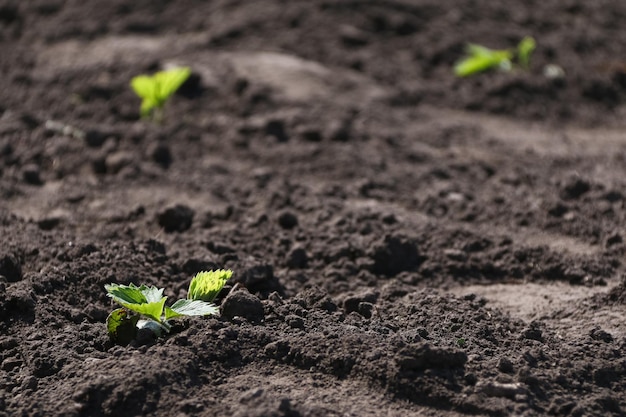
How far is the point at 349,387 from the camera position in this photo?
2523mm

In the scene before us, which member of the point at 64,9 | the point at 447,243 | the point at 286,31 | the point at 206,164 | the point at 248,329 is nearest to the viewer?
the point at 248,329

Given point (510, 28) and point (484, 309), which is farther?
point (510, 28)

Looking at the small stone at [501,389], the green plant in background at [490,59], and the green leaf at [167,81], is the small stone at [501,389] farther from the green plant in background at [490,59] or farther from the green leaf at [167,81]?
the green plant in background at [490,59]

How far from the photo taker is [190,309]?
2691mm

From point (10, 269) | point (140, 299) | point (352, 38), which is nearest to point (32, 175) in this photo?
point (10, 269)

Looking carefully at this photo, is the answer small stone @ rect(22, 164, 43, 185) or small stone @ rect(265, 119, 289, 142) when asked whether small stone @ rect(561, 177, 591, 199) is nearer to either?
small stone @ rect(265, 119, 289, 142)

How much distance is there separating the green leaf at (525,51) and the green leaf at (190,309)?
9.19ft

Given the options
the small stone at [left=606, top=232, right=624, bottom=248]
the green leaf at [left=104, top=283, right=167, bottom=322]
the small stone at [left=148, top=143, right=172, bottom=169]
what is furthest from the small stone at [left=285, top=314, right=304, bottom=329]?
the small stone at [left=148, top=143, right=172, bottom=169]

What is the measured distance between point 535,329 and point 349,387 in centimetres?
63

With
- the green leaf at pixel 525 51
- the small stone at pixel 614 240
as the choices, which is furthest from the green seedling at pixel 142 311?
the green leaf at pixel 525 51

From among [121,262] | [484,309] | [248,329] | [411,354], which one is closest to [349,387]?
[411,354]

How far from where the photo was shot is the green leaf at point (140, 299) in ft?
8.69

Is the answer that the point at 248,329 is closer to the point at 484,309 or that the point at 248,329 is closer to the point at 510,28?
the point at 484,309

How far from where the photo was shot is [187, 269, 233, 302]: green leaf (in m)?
2.79
